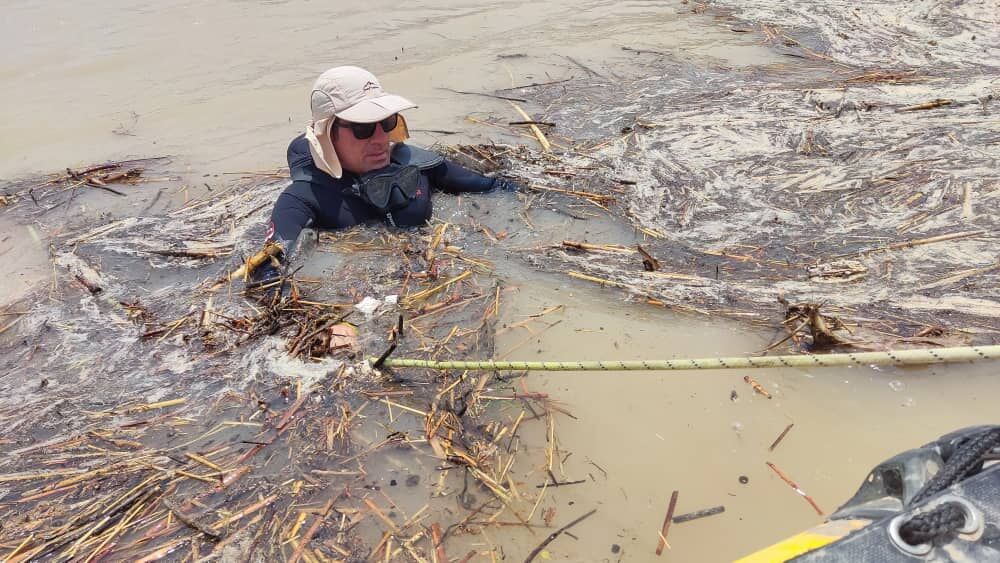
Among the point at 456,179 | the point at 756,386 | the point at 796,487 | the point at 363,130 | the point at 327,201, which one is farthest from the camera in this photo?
the point at 456,179

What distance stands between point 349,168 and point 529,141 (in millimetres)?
2044

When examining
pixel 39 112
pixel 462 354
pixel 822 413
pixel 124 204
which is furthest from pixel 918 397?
pixel 39 112

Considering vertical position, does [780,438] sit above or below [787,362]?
below

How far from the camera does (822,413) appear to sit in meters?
2.77

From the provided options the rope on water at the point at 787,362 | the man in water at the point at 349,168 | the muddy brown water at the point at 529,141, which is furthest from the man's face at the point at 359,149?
the rope on water at the point at 787,362

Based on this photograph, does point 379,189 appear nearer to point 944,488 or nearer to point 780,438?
point 780,438

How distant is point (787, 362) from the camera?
2.22 meters

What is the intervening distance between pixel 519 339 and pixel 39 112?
20.4ft

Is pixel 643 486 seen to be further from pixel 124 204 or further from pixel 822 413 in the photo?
pixel 124 204

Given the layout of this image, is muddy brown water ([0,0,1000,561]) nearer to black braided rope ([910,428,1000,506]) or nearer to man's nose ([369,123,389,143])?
man's nose ([369,123,389,143])

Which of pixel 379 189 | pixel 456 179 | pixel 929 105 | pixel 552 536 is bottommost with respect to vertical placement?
pixel 552 536

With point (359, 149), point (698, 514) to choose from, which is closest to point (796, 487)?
point (698, 514)

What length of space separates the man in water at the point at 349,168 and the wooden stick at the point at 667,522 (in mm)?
2489

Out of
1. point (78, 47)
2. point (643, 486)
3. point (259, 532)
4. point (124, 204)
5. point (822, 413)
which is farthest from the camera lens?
point (78, 47)
